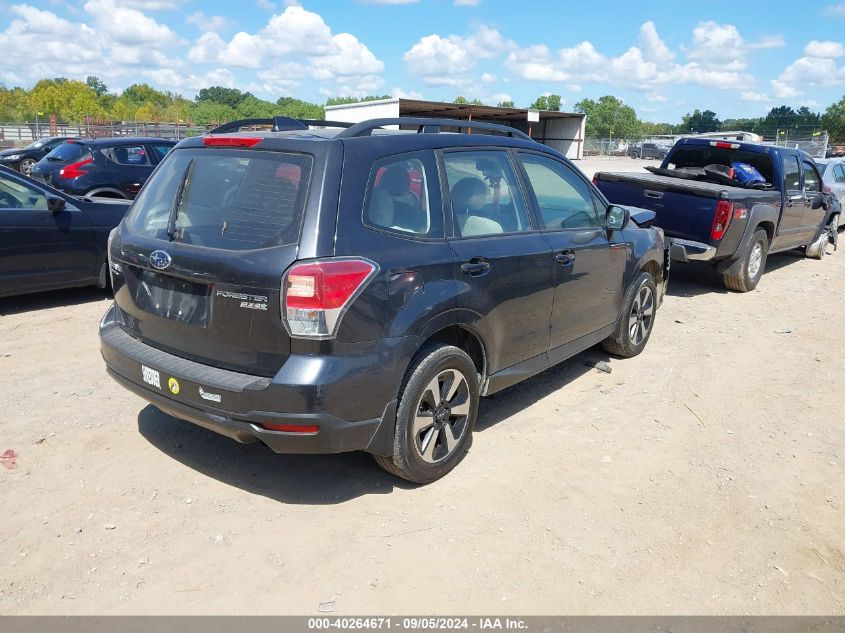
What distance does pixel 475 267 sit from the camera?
3.92 meters

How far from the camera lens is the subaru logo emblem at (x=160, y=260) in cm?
354

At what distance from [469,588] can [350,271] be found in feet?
5.03

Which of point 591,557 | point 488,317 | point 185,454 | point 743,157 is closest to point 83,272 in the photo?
point 185,454

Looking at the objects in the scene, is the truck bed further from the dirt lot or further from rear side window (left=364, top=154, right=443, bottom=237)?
rear side window (left=364, top=154, right=443, bottom=237)

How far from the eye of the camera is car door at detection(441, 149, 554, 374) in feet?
12.9

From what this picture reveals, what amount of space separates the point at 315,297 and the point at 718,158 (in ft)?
28.7

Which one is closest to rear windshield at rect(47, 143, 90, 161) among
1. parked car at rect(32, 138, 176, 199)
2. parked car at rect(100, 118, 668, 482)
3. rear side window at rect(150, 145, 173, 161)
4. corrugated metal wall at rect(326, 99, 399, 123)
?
parked car at rect(32, 138, 176, 199)

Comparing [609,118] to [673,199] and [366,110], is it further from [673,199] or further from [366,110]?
[673,199]

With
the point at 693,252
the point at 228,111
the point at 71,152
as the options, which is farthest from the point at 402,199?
the point at 228,111

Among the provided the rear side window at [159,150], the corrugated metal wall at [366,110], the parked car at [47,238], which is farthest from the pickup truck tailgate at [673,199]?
the corrugated metal wall at [366,110]

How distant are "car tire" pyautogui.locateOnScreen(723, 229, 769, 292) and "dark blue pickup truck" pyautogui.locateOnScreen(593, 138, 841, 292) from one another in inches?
0.5

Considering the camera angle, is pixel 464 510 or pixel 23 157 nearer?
pixel 464 510

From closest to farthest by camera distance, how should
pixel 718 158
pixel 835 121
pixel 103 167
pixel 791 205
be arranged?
Answer: pixel 791 205 → pixel 718 158 → pixel 103 167 → pixel 835 121

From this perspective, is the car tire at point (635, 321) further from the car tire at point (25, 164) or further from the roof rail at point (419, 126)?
the car tire at point (25, 164)
